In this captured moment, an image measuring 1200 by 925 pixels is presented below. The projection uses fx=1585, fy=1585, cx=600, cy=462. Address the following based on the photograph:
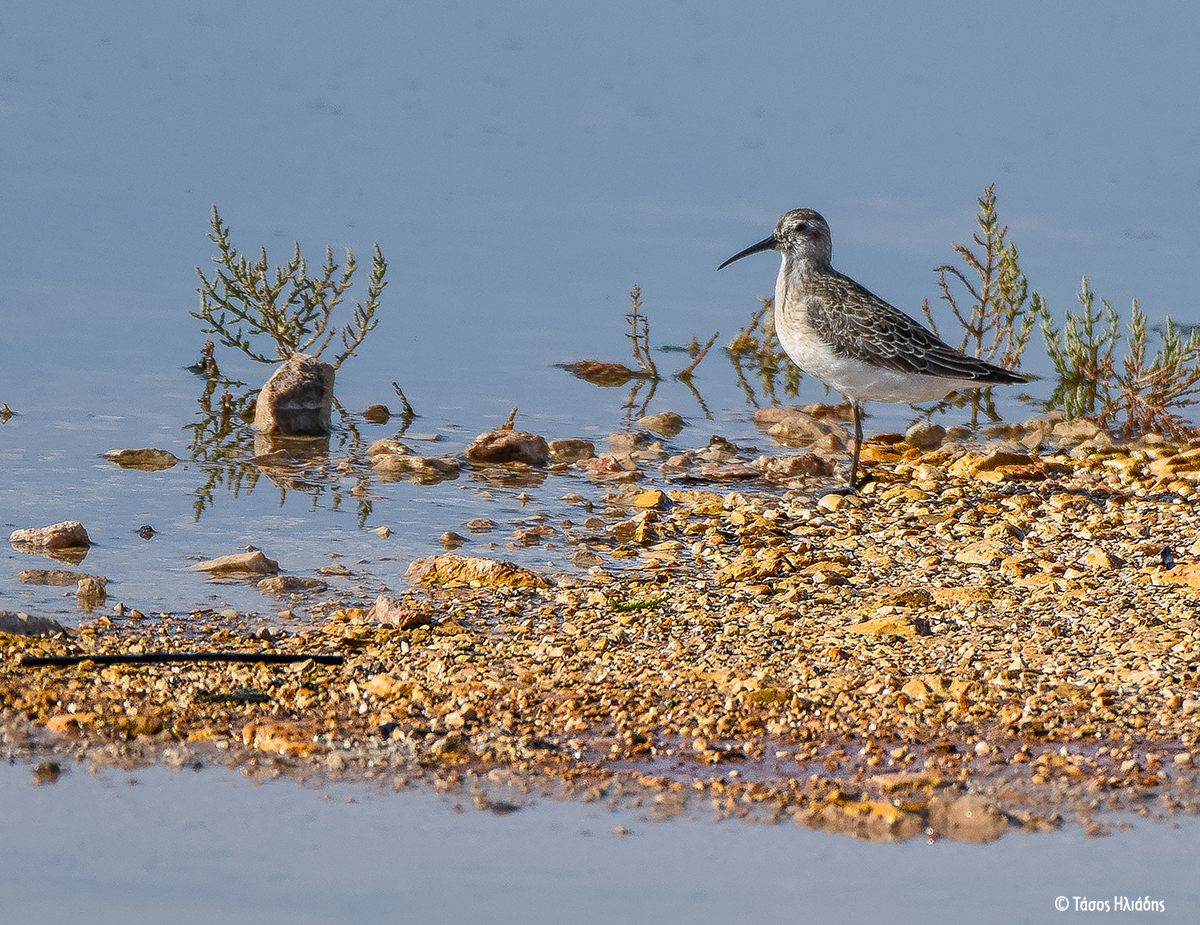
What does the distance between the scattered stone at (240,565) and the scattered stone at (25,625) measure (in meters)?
1.05

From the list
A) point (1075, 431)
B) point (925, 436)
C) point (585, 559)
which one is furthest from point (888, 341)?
point (585, 559)

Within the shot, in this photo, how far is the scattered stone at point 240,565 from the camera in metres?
6.96

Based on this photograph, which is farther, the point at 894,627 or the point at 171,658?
the point at 894,627

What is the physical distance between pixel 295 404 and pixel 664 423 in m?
2.42

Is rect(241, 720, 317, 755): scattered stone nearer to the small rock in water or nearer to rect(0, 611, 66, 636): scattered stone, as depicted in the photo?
rect(0, 611, 66, 636): scattered stone

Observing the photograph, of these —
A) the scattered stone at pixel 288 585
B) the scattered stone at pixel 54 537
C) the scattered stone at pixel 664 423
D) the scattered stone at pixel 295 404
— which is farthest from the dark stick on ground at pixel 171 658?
the scattered stone at pixel 664 423

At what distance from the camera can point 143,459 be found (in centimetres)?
912

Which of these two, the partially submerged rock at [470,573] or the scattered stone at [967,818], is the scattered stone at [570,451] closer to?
the partially submerged rock at [470,573]

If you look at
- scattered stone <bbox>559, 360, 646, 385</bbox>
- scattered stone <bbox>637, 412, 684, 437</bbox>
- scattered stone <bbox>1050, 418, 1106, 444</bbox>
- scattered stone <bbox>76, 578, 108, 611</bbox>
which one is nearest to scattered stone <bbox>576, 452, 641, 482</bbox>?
scattered stone <bbox>637, 412, 684, 437</bbox>

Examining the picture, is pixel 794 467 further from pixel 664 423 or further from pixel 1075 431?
pixel 1075 431

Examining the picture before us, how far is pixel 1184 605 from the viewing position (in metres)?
6.41

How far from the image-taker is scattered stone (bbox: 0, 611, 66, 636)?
5.88m

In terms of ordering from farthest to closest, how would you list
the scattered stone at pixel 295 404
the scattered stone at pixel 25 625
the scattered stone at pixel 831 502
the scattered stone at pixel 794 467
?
the scattered stone at pixel 295 404
the scattered stone at pixel 794 467
the scattered stone at pixel 831 502
the scattered stone at pixel 25 625

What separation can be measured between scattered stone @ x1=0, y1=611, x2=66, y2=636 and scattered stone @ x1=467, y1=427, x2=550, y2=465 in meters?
3.71
